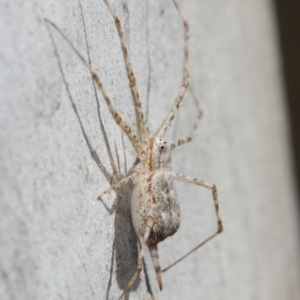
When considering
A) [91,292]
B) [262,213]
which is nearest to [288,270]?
[262,213]

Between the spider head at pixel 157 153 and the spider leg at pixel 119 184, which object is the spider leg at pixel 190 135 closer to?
the spider head at pixel 157 153

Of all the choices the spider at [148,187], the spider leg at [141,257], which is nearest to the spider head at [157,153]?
the spider at [148,187]

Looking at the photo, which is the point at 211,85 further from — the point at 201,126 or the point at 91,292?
the point at 91,292

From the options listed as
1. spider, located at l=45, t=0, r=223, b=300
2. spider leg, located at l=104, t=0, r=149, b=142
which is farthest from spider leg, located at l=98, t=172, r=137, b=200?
spider leg, located at l=104, t=0, r=149, b=142

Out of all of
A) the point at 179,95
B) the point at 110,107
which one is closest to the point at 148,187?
the point at 110,107

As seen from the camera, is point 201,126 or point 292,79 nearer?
point 201,126

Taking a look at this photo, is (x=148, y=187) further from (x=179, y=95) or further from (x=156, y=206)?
(x=179, y=95)
